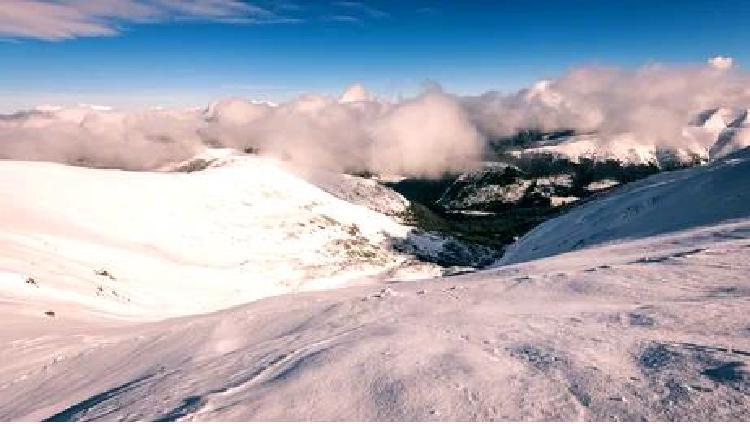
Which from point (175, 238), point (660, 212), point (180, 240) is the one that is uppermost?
point (175, 238)

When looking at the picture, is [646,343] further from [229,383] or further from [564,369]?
[229,383]

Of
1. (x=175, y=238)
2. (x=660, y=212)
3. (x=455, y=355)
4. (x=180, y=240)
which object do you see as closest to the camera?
(x=455, y=355)

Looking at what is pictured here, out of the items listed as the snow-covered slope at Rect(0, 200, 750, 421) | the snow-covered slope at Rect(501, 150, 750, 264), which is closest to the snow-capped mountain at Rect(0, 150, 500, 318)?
the snow-covered slope at Rect(0, 200, 750, 421)

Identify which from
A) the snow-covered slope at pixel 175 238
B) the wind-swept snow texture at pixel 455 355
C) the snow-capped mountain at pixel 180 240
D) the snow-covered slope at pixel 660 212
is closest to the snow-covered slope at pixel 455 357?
the wind-swept snow texture at pixel 455 355

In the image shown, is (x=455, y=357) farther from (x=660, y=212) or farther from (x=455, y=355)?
(x=660, y=212)

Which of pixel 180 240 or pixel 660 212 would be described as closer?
pixel 660 212

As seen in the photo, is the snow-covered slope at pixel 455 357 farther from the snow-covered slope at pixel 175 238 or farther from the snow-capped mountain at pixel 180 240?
the snow-covered slope at pixel 175 238

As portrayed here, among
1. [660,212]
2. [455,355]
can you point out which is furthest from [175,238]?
[455,355]
